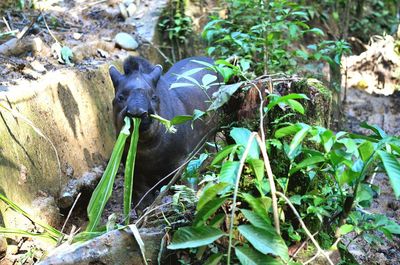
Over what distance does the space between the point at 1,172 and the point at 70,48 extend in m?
2.81

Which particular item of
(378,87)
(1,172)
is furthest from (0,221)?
(378,87)

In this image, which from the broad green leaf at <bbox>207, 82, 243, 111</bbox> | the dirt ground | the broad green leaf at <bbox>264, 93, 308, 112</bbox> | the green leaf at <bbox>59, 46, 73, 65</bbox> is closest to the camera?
the broad green leaf at <bbox>264, 93, 308, 112</bbox>

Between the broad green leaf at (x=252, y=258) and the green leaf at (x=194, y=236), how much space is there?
14 centimetres

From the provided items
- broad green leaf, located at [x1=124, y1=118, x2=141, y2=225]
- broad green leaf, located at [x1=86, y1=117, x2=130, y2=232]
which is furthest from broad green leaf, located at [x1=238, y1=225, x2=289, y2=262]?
broad green leaf, located at [x1=86, y1=117, x2=130, y2=232]

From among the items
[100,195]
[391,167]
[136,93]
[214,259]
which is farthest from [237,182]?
[136,93]

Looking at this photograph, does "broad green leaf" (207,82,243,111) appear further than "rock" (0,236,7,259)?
No

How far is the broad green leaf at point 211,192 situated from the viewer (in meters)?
3.18

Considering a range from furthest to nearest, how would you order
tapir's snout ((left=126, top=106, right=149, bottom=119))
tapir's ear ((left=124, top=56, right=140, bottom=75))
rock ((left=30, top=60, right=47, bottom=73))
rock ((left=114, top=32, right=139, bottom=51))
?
rock ((left=114, top=32, right=139, bottom=51))
rock ((left=30, top=60, right=47, bottom=73))
tapir's ear ((left=124, top=56, right=140, bottom=75))
tapir's snout ((left=126, top=106, right=149, bottom=119))

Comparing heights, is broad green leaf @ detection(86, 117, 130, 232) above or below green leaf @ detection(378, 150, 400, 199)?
below

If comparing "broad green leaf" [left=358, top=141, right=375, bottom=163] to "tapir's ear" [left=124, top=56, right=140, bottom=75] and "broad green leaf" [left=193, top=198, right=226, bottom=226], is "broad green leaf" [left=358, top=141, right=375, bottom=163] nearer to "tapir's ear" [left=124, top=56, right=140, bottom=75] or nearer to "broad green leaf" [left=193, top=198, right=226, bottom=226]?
"broad green leaf" [left=193, top=198, right=226, bottom=226]

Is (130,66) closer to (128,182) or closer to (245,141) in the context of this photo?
(128,182)

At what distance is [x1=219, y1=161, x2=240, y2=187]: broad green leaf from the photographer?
3.19 m

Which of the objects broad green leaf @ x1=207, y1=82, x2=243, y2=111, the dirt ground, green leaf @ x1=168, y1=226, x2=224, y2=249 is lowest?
the dirt ground

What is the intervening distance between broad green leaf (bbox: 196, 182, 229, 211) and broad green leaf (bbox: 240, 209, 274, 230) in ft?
0.57
